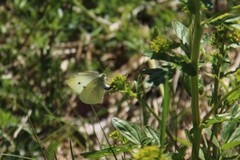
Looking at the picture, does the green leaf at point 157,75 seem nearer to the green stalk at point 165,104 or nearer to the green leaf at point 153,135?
the green stalk at point 165,104

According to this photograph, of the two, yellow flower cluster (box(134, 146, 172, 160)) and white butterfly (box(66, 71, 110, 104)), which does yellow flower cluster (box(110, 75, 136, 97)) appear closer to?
white butterfly (box(66, 71, 110, 104))

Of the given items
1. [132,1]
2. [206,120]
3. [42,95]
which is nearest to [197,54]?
[206,120]

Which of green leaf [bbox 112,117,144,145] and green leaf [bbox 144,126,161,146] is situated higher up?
green leaf [bbox 112,117,144,145]

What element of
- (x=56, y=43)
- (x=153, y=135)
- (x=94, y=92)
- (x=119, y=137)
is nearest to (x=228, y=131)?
(x=153, y=135)

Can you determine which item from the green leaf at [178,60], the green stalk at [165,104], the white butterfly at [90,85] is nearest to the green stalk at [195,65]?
the green leaf at [178,60]

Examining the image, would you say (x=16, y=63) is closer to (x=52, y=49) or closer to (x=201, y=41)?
(x=52, y=49)

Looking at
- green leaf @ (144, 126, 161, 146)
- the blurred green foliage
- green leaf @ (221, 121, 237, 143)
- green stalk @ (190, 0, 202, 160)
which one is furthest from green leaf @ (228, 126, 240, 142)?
the blurred green foliage
